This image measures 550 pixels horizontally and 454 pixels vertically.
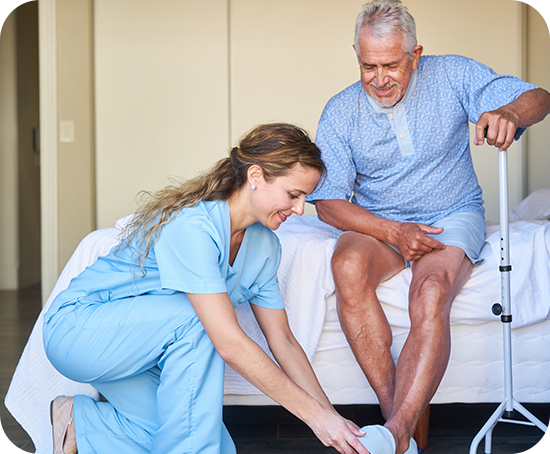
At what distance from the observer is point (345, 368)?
1.69 meters

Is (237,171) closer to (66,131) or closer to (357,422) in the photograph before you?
(357,422)

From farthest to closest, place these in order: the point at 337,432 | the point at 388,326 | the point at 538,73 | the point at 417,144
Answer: the point at 538,73
the point at 417,144
the point at 388,326
the point at 337,432

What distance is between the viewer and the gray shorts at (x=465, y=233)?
1642 millimetres

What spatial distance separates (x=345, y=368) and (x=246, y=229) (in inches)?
23.0

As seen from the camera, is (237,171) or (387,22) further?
(387,22)

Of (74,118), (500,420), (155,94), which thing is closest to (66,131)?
(74,118)

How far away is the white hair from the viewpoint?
1.71 m

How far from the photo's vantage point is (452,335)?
1.68m

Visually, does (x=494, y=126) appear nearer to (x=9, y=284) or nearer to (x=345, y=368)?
(x=345, y=368)

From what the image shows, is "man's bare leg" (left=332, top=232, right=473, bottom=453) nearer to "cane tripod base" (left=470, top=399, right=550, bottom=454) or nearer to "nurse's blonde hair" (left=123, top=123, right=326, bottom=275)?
"cane tripod base" (left=470, top=399, right=550, bottom=454)

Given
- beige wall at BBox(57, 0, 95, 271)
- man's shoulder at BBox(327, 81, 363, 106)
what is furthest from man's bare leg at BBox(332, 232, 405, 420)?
beige wall at BBox(57, 0, 95, 271)

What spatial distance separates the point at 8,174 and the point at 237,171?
4.42m

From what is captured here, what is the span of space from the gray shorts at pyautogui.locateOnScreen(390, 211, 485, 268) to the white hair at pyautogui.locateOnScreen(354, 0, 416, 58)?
0.56 metres

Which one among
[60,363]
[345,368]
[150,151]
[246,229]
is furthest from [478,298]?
[150,151]
